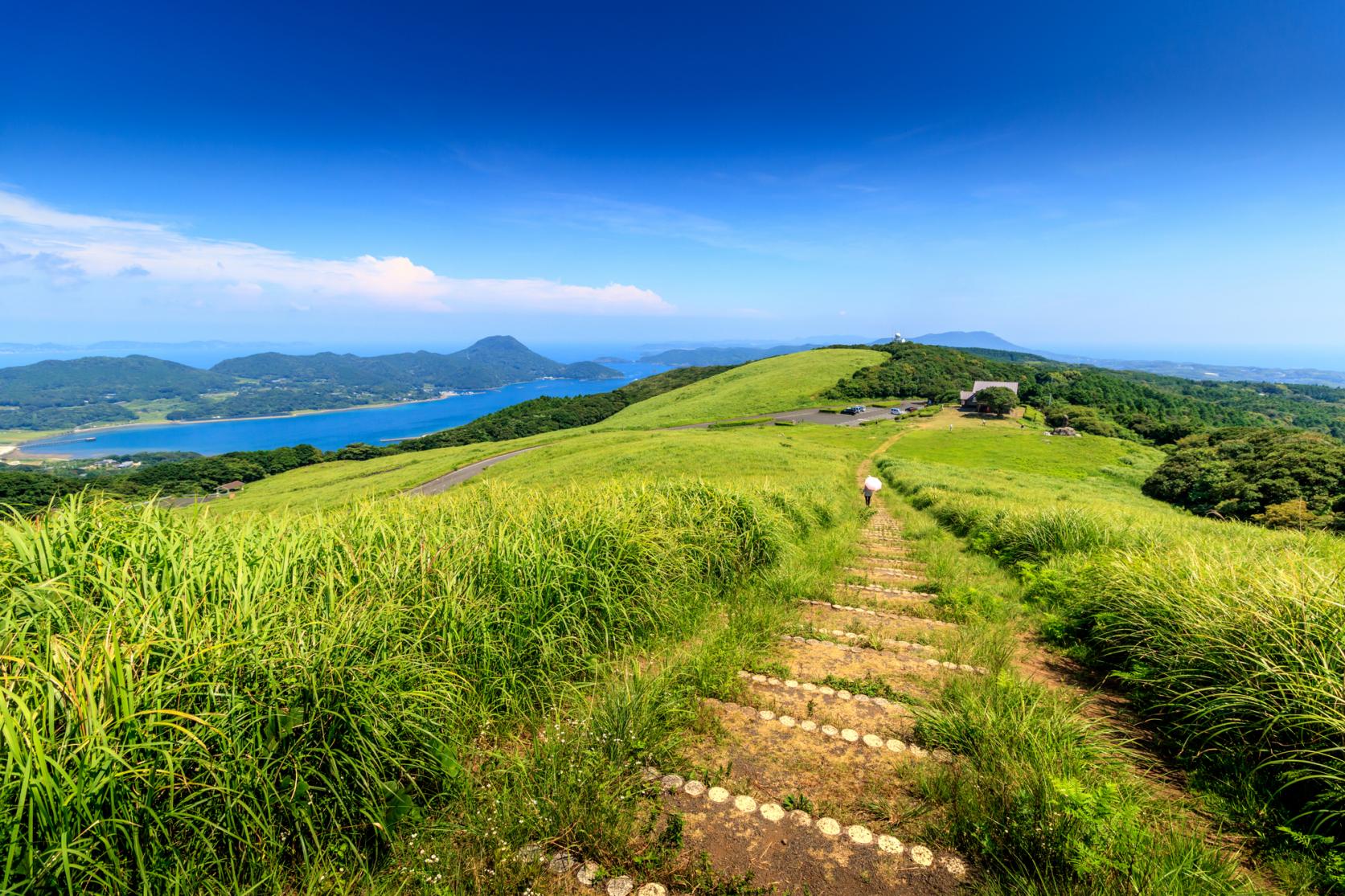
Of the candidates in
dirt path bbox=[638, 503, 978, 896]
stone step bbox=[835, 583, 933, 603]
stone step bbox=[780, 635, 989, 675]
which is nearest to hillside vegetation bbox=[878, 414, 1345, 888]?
stone step bbox=[780, 635, 989, 675]

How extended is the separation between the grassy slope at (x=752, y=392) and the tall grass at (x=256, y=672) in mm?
58865

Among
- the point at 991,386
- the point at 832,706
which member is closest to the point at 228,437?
the point at 991,386

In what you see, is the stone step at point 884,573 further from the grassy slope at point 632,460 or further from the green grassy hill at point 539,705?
the grassy slope at point 632,460

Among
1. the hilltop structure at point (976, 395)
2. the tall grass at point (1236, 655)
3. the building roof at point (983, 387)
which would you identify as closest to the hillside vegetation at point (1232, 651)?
the tall grass at point (1236, 655)

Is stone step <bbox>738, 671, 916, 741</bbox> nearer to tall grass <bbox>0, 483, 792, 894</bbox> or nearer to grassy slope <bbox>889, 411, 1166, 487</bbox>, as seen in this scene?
tall grass <bbox>0, 483, 792, 894</bbox>

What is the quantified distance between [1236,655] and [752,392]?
74.5 metres

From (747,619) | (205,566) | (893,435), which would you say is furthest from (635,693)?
(893,435)

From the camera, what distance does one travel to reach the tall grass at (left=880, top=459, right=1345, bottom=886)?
2838 mm

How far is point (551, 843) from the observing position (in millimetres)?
2721

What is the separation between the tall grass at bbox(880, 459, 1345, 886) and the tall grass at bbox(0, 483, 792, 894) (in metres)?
4.24

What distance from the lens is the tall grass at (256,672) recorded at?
2156mm

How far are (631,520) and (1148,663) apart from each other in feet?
17.2

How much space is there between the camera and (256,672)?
2791 millimetres

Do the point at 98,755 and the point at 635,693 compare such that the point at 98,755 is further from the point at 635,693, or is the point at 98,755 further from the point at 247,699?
the point at 635,693
